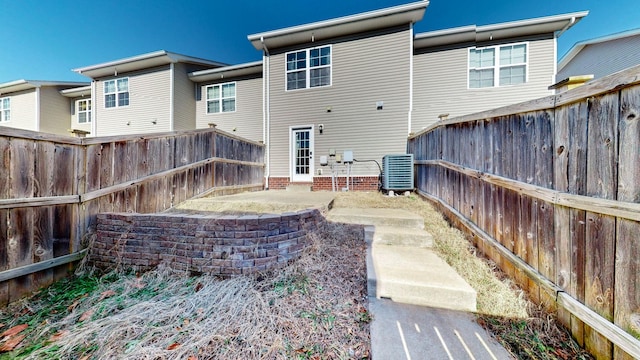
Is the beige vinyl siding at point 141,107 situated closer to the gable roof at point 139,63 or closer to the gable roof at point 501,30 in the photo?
the gable roof at point 139,63

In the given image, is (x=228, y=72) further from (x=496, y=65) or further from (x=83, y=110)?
→ (x=496, y=65)

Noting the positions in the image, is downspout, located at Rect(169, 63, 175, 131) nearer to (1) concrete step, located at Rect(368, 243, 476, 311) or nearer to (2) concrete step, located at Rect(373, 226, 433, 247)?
(2) concrete step, located at Rect(373, 226, 433, 247)

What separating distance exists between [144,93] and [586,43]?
18149mm

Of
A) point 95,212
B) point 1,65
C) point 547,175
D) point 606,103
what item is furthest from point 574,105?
point 1,65

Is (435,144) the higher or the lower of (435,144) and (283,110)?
the lower

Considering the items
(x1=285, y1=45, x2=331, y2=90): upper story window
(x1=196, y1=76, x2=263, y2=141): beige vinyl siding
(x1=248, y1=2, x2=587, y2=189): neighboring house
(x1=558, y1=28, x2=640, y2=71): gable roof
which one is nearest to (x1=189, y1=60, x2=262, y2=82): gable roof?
(x1=196, y1=76, x2=263, y2=141): beige vinyl siding

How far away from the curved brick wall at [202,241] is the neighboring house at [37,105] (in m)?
14.1

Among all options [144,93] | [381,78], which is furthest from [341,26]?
[144,93]

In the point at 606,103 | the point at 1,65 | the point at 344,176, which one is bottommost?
the point at 344,176

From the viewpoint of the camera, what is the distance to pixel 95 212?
3.05 metres

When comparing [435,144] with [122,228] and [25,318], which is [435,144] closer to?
[122,228]

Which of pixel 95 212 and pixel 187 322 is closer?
pixel 187 322

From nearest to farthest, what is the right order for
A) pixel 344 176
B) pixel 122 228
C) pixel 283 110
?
1. pixel 122 228
2. pixel 344 176
3. pixel 283 110

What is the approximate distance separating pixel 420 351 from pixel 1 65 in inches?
865
